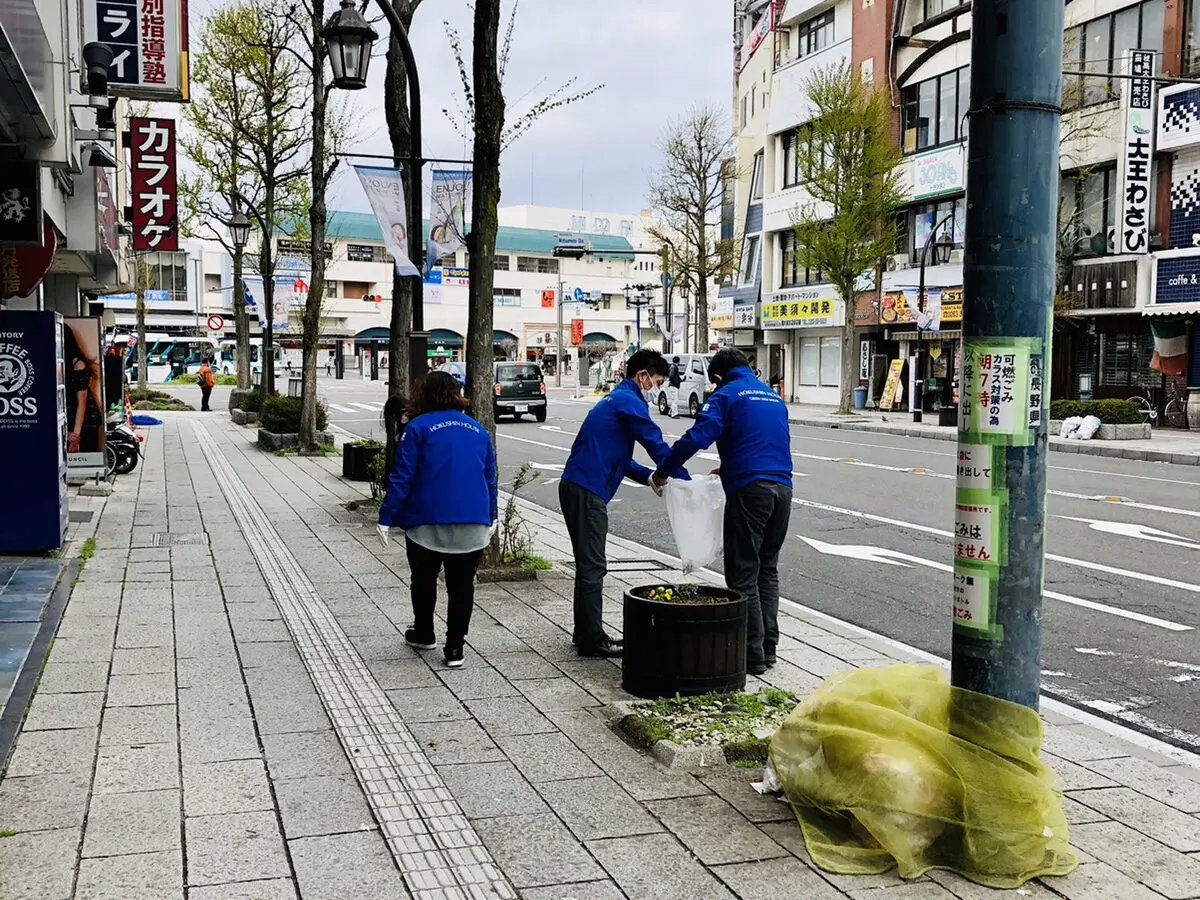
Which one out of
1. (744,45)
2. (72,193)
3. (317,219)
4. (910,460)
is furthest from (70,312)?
(744,45)

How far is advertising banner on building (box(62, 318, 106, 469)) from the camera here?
502 inches

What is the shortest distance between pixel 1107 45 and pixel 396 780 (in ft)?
102

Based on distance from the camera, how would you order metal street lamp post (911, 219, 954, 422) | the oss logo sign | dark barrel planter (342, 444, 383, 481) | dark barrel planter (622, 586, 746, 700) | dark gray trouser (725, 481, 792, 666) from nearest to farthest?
dark barrel planter (622, 586, 746, 700), dark gray trouser (725, 481, 792, 666), the oss logo sign, dark barrel planter (342, 444, 383, 481), metal street lamp post (911, 219, 954, 422)

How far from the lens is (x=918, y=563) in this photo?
1073 cm

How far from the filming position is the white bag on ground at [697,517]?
266 inches

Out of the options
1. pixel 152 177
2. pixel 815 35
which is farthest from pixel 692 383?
pixel 152 177

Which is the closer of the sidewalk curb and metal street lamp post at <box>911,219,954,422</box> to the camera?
the sidewalk curb

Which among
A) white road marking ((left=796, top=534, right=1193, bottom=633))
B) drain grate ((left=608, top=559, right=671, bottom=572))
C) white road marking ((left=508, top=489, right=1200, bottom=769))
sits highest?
drain grate ((left=608, top=559, right=671, bottom=572))

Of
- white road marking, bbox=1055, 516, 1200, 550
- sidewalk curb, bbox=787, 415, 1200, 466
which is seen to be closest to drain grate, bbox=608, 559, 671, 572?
sidewalk curb, bbox=787, 415, 1200, 466

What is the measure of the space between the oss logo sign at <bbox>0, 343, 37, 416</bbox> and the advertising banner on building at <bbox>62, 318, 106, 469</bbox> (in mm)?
2321

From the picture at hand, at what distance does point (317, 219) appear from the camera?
764 inches

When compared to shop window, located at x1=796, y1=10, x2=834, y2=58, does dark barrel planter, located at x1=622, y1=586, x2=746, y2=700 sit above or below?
below

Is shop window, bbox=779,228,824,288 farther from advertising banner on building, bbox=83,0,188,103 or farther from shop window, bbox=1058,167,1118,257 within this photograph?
advertising banner on building, bbox=83,0,188,103

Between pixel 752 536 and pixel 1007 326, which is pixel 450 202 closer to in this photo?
pixel 752 536
